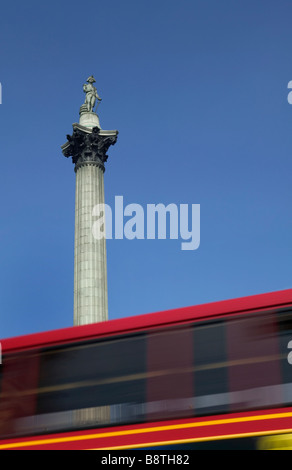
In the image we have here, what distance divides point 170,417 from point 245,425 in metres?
0.96

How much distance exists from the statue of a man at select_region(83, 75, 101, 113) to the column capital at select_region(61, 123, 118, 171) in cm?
253

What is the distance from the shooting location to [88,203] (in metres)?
39.1

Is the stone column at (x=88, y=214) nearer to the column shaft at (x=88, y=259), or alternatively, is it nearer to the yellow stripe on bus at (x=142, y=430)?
the column shaft at (x=88, y=259)

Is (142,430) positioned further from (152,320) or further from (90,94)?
(90,94)

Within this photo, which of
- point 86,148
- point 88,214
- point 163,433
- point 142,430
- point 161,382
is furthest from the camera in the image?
point 86,148

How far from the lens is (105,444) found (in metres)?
9.66

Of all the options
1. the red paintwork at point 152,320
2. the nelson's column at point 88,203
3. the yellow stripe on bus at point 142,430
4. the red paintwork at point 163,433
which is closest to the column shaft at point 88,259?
the nelson's column at point 88,203

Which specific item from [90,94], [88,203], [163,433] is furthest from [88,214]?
[163,433]

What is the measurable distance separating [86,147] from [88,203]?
3.53m

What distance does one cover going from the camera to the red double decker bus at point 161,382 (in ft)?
30.3

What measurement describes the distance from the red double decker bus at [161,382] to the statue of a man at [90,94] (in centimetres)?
3379
